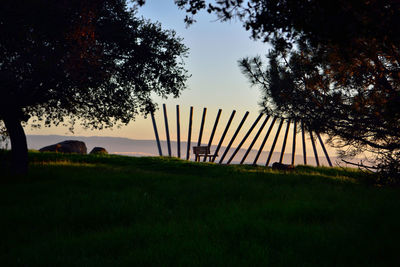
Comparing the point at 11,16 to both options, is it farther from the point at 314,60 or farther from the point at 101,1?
the point at 314,60

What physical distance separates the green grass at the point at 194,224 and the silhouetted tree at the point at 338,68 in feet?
6.02

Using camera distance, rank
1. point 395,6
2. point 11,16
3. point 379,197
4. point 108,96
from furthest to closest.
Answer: point 108,96 < point 11,16 < point 379,197 < point 395,6

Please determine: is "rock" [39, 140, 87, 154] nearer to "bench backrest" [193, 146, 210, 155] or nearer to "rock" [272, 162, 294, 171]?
"bench backrest" [193, 146, 210, 155]

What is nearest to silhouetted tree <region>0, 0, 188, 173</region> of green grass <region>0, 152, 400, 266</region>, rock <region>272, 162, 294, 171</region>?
green grass <region>0, 152, 400, 266</region>

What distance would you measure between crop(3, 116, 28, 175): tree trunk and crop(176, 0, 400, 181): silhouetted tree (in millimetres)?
8895

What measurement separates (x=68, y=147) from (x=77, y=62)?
52.1 ft

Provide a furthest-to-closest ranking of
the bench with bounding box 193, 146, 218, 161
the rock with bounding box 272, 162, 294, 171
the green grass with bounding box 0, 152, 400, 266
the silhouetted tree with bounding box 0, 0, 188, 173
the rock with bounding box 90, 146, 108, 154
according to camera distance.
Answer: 1. the rock with bounding box 90, 146, 108, 154
2. the bench with bounding box 193, 146, 218, 161
3. the rock with bounding box 272, 162, 294, 171
4. the silhouetted tree with bounding box 0, 0, 188, 173
5. the green grass with bounding box 0, 152, 400, 266

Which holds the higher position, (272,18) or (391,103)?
(272,18)

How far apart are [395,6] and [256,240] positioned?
4274mm

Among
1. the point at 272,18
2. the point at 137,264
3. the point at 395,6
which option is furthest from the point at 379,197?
the point at 137,264

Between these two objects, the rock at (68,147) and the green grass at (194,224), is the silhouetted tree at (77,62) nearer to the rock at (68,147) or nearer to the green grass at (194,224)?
the green grass at (194,224)

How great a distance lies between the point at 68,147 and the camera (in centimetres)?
2491

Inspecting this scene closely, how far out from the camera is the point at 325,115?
10.8m

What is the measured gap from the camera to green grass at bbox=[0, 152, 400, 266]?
488 centimetres
